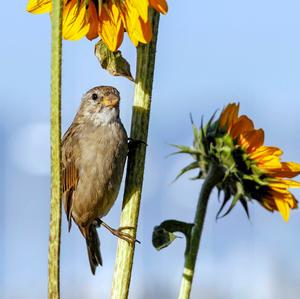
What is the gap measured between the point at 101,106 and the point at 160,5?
1937 millimetres

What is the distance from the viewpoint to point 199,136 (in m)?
2.26

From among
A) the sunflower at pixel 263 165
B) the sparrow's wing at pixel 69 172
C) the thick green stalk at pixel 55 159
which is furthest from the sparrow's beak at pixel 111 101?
the thick green stalk at pixel 55 159

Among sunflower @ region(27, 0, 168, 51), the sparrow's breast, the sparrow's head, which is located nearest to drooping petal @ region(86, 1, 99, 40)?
sunflower @ region(27, 0, 168, 51)

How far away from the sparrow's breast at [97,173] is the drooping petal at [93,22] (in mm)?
1440

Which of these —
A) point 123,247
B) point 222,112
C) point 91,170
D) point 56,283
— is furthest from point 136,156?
point 91,170

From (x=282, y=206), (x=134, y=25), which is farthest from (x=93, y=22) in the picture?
(x=282, y=206)

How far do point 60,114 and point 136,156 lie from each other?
44 cm

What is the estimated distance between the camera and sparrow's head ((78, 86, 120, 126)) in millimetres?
3416

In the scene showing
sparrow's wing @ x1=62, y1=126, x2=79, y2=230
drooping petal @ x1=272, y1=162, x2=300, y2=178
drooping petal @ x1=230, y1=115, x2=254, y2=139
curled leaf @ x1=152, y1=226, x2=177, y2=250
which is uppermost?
drooping petal @ x1=230, y1=115, x2=254, y2=139

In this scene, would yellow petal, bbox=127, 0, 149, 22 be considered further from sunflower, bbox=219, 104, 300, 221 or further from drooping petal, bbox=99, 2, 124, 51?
sunflower, bbox=219, 104, 300, 221

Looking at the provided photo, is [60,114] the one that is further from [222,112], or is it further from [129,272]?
[222,112]

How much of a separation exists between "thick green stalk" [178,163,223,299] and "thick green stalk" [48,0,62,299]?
34 cm

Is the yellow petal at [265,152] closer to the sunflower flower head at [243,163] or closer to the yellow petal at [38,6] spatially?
the sunflower flower head at [243,163]

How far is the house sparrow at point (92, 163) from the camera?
3357mm
